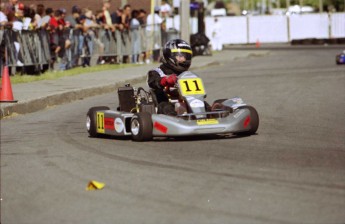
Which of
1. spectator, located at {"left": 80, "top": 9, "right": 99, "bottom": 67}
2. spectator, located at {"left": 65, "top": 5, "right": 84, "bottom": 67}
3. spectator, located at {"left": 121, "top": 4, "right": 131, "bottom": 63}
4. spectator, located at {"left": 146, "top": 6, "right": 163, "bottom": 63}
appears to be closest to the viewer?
spectator, located at {"left": 65, "top": 5, "right": 84, "bottom": 67}

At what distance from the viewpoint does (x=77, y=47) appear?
25.4m

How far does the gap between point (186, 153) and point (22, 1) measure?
54.8 ft

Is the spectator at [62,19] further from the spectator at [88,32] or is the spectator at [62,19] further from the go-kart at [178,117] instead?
the go-kart at [178,117]

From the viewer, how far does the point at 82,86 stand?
19.7 meters

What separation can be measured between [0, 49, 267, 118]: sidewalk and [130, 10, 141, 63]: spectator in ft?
10.2

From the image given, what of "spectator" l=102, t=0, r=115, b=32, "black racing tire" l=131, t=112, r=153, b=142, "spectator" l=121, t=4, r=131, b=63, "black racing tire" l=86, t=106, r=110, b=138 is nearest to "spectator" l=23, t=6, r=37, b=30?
"spectator" l=102, t=0, r=115, b=32

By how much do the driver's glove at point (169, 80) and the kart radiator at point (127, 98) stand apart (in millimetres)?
531

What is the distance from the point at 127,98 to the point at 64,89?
21.7 feet

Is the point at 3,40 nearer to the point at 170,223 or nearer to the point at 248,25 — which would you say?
the point at 170,223

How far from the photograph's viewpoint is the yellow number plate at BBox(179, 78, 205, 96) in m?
11.5

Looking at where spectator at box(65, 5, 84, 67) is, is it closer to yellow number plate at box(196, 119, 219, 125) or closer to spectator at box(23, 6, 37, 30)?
spectator at box(23, 6, 37, 30)

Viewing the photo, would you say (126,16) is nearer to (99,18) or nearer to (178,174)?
(99,18)

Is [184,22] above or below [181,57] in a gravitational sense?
below

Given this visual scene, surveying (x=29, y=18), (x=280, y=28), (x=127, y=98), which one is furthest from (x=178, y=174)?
(x=280, y=28)
